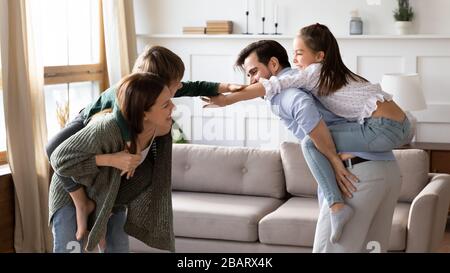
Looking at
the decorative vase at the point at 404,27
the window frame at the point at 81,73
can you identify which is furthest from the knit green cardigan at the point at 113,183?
the decorative vase at the point at 404,27

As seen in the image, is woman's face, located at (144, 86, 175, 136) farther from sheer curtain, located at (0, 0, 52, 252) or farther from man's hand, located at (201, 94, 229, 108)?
sheer curtain, located at (0, 0, 52, 252)

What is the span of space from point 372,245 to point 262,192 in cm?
229

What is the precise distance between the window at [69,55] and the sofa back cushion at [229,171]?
114 cm

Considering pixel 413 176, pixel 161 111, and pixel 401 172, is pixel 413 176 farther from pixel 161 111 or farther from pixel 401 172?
pixel 161 111

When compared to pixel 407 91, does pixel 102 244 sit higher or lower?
lower

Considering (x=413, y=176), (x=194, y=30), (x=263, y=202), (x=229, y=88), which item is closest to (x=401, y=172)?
(x=413, y=176)

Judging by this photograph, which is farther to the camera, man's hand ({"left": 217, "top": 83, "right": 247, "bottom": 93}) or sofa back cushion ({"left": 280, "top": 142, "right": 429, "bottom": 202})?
sofa back cushion ({"left": 280, "top": 142, "right": 429, "bottom": 202})

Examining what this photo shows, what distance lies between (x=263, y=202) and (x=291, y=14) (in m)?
2.20

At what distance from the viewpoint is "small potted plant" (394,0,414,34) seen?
19.0 ft

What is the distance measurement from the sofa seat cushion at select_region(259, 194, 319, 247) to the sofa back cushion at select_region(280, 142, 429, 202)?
0.33 m

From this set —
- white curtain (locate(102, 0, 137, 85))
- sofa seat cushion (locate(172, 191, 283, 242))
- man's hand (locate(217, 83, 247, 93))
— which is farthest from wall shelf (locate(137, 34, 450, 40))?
man's hand (locate(217, 83, 247, 93))

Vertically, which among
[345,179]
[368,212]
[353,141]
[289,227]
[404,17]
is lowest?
[289,227]

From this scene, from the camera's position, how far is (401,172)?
424 centimetres
